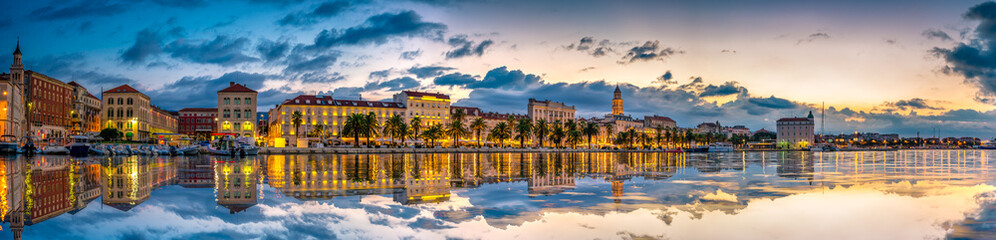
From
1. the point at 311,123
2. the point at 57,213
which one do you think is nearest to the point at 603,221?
the point at 57,213

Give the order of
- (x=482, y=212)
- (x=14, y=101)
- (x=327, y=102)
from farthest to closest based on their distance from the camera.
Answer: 1. (x=327, y=102)
2. (x=14, y=101)
3. (x=482, y=212)

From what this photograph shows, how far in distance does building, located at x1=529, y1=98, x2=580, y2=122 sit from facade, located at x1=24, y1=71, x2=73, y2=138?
118 meters

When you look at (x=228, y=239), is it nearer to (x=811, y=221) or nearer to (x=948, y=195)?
(x=811, y=221)

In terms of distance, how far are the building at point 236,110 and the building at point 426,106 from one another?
129 feet

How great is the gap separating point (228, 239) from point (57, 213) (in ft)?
19.9

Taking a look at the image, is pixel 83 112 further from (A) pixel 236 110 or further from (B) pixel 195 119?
(B) pixel 195 119

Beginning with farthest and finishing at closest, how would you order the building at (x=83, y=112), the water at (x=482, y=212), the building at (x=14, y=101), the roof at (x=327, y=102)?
1. the roof at (x=327, y=102)
2. the building at (x=83, y=112)
3. the building at (x=14, y=101)
4. the water at (x=482, y=212)

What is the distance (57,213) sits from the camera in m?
13.4

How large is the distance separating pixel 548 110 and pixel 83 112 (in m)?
123

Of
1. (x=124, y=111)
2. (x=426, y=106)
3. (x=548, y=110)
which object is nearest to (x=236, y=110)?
(x=124, y=111)

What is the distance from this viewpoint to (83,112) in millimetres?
109375

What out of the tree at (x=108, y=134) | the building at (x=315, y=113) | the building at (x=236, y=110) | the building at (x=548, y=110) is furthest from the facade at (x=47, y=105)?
the building at (x=548, y=110)

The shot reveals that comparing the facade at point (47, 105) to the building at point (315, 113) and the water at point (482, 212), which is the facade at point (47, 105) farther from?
the water at point (482, 212)

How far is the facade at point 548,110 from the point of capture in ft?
603
